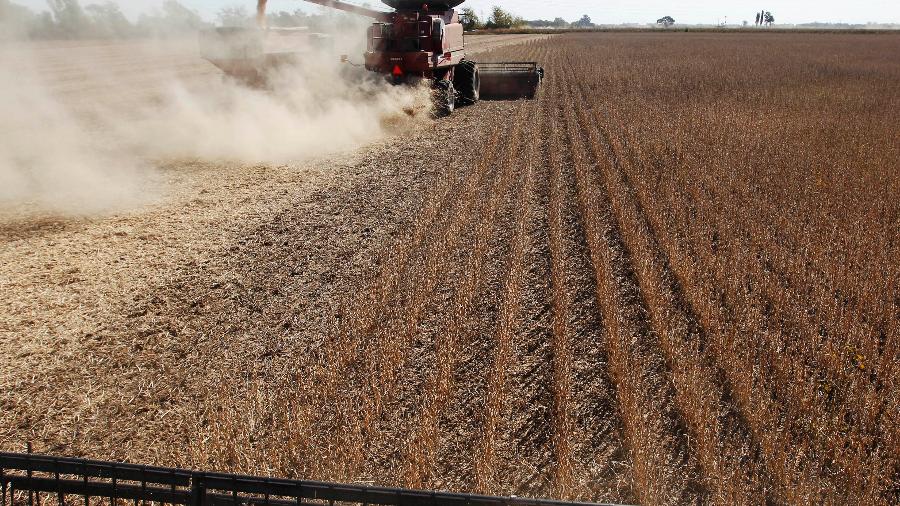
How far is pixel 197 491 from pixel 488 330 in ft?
9.85

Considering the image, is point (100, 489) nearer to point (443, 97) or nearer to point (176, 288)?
point (176, 288)

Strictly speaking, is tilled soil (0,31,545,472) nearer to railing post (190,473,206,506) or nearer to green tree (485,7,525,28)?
railing post (190,473,206,506)

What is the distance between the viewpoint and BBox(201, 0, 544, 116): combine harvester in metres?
13.8

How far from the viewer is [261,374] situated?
15.5 ft

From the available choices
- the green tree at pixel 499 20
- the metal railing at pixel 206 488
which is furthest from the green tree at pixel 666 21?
the metal railing at pixel 206 488

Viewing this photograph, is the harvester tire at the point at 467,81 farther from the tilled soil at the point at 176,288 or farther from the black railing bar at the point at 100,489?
the black railing bar at the point at 100,489

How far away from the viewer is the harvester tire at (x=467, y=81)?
54.1 feet

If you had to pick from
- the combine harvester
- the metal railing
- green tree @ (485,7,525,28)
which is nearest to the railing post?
the metal railing

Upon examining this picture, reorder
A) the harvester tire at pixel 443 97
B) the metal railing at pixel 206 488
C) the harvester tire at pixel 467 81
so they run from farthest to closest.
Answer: the harvester tire at pixel 467 81, the harvester tire at pixel 443 97, the metal railing at pixel 206 488

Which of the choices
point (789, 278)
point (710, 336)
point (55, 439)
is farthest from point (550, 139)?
point (55, 439)

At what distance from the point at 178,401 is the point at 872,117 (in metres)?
16.4

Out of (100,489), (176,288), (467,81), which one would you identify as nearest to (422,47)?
(467,81)

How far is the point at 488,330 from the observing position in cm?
532

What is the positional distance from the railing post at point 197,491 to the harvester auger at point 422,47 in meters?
11.9
